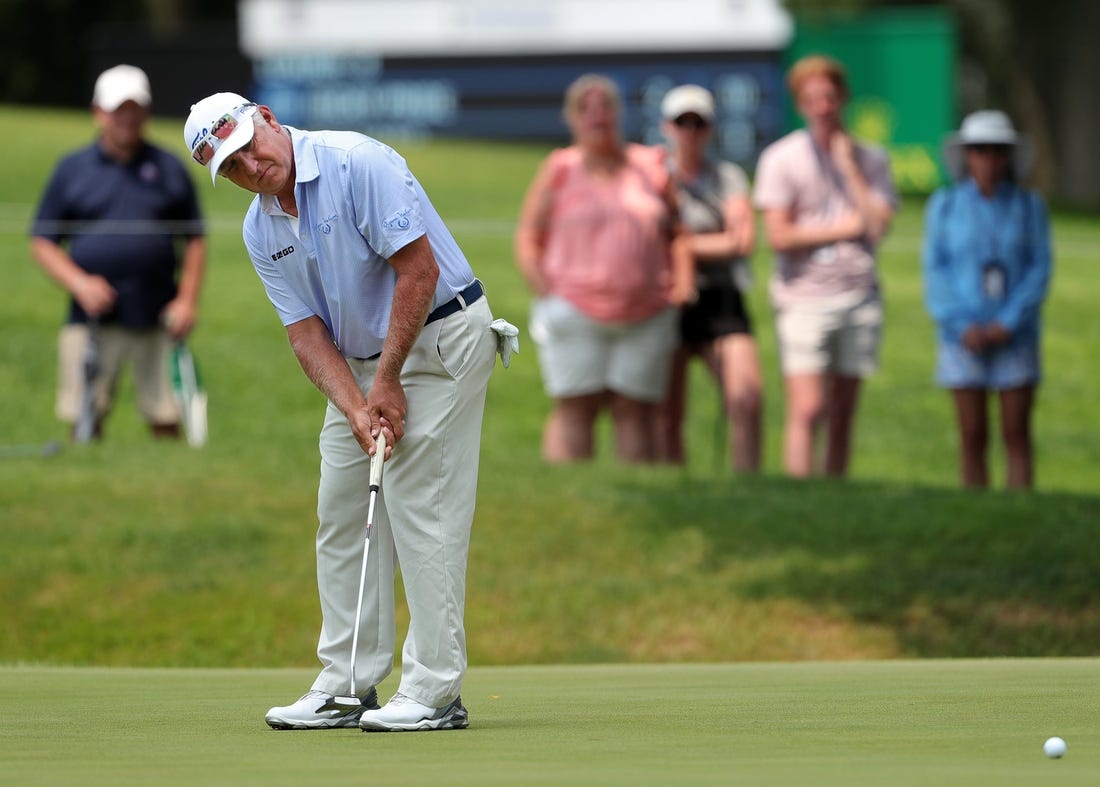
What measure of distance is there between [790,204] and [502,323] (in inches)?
207

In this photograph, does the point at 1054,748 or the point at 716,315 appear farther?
the point at 716,315

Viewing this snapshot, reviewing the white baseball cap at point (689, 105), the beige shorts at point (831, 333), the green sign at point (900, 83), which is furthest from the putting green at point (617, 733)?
the green sign at point (900, 83)

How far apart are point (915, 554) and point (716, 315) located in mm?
2203

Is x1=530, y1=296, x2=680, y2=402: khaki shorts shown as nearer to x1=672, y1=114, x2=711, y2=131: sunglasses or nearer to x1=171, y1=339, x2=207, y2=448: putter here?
x1=672, y1=114, x2=711, y2=131: sunglasses

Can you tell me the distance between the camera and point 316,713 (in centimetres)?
592

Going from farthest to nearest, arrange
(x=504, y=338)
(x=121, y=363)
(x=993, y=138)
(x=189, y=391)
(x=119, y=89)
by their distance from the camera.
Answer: (x=189, y=391)
(x=121, y=363)
(x=119, y=89)
(x=993, y=138)
(x=504, y=338)

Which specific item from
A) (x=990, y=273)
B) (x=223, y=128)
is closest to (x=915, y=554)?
(x=990, y=273)

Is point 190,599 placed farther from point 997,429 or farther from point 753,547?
point 997,429

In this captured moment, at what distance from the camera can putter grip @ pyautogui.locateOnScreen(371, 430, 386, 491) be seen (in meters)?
5.78

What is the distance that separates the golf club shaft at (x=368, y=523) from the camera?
5785 mm

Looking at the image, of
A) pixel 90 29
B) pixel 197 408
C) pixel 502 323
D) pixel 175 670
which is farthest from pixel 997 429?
pixel 90 29

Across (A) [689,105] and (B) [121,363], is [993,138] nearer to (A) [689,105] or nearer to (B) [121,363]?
(A) [689,105]

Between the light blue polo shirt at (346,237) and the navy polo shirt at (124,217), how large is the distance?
560 centimetres

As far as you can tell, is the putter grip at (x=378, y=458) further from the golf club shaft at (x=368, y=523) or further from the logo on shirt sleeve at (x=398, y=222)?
the logo on shirt sleeve at (x=398, y=222)
